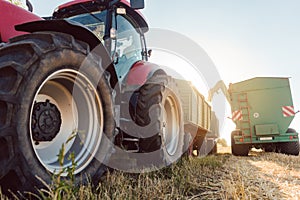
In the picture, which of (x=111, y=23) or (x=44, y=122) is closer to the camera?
(x=44, y=122)

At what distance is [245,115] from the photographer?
920 centimetres

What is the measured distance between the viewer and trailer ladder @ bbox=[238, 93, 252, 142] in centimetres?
895

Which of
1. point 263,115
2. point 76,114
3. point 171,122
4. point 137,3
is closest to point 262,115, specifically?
point 263,115

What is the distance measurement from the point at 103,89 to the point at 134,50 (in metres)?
1.60

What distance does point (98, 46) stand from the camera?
2398 millimetres

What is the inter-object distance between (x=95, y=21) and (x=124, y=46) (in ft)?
1.48

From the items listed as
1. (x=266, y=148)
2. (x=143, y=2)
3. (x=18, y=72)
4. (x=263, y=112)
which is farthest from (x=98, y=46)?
(x=266, y=148)

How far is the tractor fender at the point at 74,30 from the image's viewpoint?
199 centimetres

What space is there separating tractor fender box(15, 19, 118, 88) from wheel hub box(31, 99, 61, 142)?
1.90ft

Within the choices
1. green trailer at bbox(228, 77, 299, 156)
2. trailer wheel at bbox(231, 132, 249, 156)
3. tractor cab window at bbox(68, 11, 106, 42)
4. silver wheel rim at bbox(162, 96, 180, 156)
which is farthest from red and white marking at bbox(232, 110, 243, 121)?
tractor cab window at bbox(68, 11, 106, 42)

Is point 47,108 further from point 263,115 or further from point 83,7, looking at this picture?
point 263,115

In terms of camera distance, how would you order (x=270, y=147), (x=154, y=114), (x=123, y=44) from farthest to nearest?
(x=270, y=147)
(x=123, y=44)
(x=154, y=114)

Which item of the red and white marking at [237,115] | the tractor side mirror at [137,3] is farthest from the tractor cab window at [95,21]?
the red and white marking at [237,115]

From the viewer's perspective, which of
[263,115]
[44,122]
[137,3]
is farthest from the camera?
[263,115]
